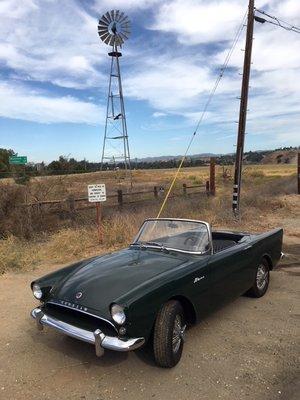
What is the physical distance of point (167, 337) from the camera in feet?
13.5

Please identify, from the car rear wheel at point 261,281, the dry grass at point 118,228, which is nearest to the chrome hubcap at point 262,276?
the car rear wheel at point 261,281

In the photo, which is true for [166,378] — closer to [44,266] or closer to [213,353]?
[213,353]

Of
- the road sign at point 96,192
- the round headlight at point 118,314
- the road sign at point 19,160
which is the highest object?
the road sign at point 19,160

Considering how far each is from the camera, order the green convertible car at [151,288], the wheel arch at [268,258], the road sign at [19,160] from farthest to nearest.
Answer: the road sign at [19,160], the wheel arch at [268,258], the green convertible car at [151,288]

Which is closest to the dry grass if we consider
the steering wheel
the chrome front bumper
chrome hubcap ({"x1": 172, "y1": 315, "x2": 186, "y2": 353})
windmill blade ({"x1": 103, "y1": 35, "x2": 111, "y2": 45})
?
the steering wheel

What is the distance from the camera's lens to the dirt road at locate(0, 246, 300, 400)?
3.85 meters

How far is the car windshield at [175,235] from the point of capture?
17.3 ft

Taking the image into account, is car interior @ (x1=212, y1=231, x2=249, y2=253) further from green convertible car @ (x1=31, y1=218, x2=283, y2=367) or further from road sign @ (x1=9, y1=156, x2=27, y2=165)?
road sign @ (x1=9, y1=156, x2=27, y2=165)

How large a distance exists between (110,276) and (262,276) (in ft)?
8.93

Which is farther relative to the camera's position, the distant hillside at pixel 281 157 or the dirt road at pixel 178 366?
the distant hillside at pixel 281 157

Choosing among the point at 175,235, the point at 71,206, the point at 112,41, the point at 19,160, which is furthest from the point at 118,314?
the point at 112,41

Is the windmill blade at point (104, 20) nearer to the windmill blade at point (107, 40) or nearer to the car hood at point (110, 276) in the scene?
the windmill blade at point (107, 40)

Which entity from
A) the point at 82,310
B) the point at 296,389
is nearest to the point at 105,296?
the point at 82,310

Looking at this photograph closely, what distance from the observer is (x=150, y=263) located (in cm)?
484
